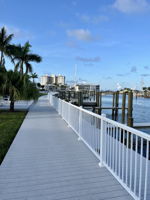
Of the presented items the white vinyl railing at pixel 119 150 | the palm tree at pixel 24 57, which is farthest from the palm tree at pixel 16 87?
the palm tree at pixel 24 57

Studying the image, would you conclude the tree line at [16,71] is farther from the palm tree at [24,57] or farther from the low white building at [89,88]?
the low white building at [89,88]

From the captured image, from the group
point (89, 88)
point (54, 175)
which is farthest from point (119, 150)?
point (89, 88)

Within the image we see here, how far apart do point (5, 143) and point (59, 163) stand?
6.53ft

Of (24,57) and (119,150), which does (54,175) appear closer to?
(119,150)

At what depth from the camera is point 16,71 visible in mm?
12141

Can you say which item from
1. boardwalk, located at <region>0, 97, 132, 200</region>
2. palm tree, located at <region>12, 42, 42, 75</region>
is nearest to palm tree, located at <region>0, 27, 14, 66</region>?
palm tree, located at <region>12, 42, 42, 75</region>

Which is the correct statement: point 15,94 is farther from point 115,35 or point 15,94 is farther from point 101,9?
point 115,35

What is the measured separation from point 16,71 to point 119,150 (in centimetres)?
1058

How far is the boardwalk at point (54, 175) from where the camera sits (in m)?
2.53

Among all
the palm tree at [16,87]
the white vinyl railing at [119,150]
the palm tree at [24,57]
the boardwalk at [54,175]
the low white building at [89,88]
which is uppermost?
the palm tree at [24,57]

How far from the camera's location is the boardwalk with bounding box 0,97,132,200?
2.53 metres

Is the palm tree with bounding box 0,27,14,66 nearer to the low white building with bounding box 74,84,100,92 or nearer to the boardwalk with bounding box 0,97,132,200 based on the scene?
the low white building with bounding box 74,84,100,92

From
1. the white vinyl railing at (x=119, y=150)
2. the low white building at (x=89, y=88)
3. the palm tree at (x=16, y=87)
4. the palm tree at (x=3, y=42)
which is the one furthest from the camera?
the low white building at (x=89, y=88)

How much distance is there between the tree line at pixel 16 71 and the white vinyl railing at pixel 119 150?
20.7 feet
